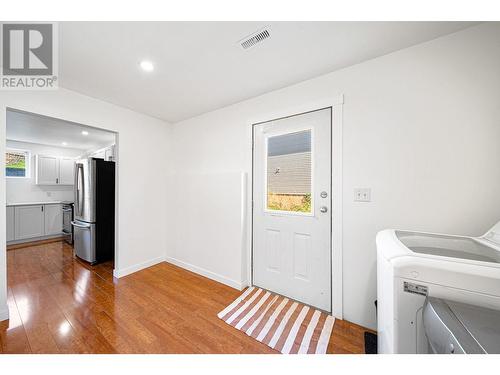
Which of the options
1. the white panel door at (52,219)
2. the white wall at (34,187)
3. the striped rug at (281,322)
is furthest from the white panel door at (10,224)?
the striped rug at (281,322)

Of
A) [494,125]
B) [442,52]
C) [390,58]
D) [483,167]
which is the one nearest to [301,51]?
[390,58]

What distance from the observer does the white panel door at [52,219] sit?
414 cm

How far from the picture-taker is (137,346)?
1396 mm

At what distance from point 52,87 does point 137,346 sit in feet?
8.50

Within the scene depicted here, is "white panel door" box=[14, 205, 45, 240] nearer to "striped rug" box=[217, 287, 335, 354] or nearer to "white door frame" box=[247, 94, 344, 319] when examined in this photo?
"striped rug" box=[217, 287, 335, 354]

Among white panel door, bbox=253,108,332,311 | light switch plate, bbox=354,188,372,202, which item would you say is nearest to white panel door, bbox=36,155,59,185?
white panel door, bbox=253,108,332,311

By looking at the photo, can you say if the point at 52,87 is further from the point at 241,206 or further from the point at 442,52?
the point at 442,52

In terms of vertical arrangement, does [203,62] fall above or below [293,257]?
above

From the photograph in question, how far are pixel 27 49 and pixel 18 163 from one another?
15.1 ft

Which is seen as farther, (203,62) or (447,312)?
(203,62)

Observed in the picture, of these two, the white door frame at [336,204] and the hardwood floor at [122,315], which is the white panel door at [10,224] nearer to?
the hardwood floor at [122,315]

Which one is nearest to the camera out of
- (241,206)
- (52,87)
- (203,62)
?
(203,62)

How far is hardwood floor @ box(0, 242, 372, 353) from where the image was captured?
1406 mm

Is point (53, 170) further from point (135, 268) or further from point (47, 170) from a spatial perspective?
point (135, 268)
